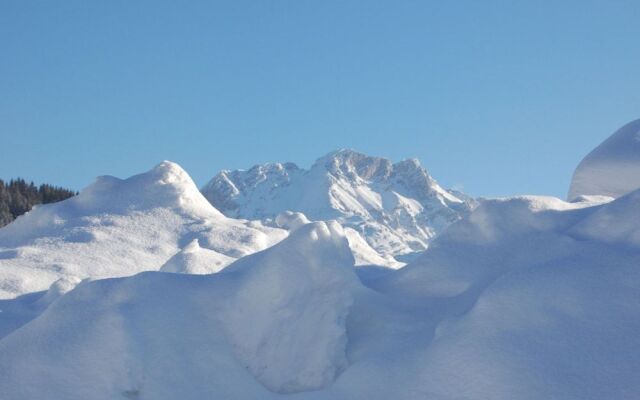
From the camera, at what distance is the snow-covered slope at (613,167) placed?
60.9 feet

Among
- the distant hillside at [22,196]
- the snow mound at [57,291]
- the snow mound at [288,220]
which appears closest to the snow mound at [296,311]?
the snow mound at [57,291]

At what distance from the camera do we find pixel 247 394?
9.94 m

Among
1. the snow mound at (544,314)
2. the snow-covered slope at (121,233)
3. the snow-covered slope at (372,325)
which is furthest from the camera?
the snow-covered slope at (121,233)

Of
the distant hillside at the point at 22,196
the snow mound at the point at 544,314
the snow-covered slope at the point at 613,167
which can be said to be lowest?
the snow mound at the point at 544,314

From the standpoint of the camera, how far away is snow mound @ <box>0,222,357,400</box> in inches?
386

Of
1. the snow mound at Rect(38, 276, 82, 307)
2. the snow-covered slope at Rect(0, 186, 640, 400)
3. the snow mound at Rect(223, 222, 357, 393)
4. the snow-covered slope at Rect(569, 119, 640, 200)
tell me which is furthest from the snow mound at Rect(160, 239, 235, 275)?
the snow-covered slope at Rect(569, 119, 640, 200)

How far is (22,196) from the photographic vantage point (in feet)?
152

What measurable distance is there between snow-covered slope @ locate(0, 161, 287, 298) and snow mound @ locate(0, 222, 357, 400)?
791 centimetres

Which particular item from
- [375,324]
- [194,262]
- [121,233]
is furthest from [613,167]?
[121,233]

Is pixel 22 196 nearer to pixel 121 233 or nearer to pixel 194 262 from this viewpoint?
pixel 121 233

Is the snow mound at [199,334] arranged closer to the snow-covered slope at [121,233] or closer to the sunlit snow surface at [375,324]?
the sunlit snow surface at [375,324]

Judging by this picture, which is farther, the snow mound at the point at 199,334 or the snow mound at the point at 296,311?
the snow mound at the point at 296,311

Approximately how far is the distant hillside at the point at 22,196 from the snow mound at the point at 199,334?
3225cm

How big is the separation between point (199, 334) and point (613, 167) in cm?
1283
